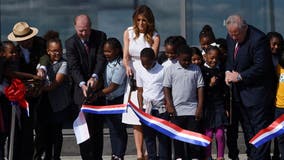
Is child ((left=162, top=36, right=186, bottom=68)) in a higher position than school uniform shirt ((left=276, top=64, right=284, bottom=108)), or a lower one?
higher

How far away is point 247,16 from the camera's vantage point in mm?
12422

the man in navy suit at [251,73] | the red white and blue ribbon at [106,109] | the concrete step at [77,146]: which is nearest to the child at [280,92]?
the man in navy suit at [251,73]

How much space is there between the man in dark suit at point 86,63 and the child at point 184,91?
2.81ft

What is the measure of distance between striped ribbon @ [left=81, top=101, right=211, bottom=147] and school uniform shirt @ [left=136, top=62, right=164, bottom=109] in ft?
0.62

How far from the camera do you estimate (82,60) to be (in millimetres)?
9828

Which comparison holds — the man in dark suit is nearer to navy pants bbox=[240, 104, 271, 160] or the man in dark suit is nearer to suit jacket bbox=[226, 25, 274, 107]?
suit jacket bbox=[226, 25, 274, 107]

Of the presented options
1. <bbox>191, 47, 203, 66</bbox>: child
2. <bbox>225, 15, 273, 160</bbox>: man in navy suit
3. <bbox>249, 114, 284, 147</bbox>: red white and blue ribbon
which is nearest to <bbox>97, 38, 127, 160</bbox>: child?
<bbox>191, 47, 203, 66</bbox>: child

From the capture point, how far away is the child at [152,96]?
982 cm

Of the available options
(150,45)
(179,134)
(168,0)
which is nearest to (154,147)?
(179,134)

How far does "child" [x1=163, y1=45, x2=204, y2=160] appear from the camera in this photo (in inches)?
377

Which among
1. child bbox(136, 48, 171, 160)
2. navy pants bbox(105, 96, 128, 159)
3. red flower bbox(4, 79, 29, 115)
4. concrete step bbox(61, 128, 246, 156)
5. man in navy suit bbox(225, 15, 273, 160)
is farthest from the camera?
concrete step bbox(61, 128, 246, 156)

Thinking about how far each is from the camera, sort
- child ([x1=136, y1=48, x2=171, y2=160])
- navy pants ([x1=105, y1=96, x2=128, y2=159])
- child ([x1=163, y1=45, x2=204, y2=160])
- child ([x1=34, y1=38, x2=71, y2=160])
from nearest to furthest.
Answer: child ([x1=163, y1=45, x2=204, y2=160]) → child ([x1=136, y1=48, x2=171, y2=160]) → child ([x1=34, y1=38, x2=71, y2=160]) → navy pants ([x1=105, y1=96, x2=128, y2=159])

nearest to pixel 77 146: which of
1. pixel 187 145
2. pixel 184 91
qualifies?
pixel 187 145

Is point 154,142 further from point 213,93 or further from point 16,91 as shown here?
point 16,91
